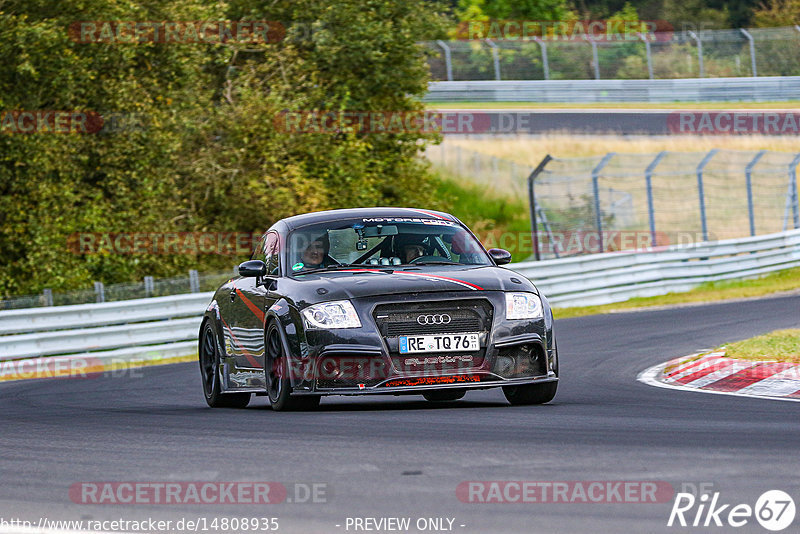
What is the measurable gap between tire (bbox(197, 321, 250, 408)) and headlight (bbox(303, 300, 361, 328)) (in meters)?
2.32

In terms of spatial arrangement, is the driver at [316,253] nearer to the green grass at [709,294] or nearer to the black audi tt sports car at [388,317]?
the black audi tt sports car at [388,317]

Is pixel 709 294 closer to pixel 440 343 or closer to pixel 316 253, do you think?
pixel 316 253

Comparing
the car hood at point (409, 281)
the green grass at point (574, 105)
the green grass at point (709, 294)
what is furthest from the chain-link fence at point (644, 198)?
the car hood at point (409, 281)

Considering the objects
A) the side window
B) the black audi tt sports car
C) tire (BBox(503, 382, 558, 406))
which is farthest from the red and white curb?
the side window

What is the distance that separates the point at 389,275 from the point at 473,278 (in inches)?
23.7

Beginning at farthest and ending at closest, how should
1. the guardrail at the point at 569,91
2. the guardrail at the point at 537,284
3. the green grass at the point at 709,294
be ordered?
the guardrail at the point at 569,91
the green grass at the point at 709,294
the guardrail at the point at 537,284

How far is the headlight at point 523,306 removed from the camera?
31.9ft

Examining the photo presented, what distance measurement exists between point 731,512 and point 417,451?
2209mm

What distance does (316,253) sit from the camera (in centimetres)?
1058

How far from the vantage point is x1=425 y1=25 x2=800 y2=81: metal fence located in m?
46.2

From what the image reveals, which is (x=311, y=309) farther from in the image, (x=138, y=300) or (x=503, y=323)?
(x=138, y=300)

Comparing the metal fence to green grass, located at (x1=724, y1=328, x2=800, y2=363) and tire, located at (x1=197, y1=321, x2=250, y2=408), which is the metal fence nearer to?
green grass, located at (x1=724, y1=328, x2=800, y2=363)

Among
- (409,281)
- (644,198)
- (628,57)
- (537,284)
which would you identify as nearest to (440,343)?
(409,281)

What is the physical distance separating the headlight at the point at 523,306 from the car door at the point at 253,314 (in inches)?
70.3
